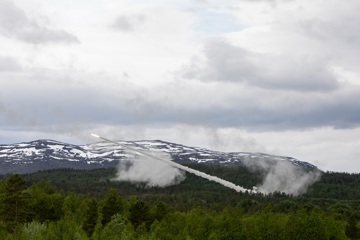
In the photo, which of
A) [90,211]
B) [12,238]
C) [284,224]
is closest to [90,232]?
[90,211]

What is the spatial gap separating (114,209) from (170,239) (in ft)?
83.0

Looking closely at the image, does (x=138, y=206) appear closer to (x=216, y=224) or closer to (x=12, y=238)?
(x=216, y=224)

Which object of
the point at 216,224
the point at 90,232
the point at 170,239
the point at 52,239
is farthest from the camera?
the point at 216,224

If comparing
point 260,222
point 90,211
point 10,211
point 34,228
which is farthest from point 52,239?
point 260,222

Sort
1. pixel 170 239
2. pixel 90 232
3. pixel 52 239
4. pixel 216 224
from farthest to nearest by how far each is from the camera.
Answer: pixel 216 224
pixel 90 232
pixel 170 239
pixel 52 239

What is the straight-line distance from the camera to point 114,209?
5172 inches

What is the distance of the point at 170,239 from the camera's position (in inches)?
4318

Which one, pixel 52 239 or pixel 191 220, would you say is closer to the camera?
pixel 52 239

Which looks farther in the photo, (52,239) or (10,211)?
(10,211)

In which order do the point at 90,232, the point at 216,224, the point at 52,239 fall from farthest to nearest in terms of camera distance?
the point at 216,224 < the point at 90,232 < the point at 52,239

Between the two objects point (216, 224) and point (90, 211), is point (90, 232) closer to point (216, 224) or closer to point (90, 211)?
point (90, 211)

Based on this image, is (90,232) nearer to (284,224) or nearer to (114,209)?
(114,209)

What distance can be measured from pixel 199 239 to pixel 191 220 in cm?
1032

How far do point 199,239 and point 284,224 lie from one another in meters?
20.3
